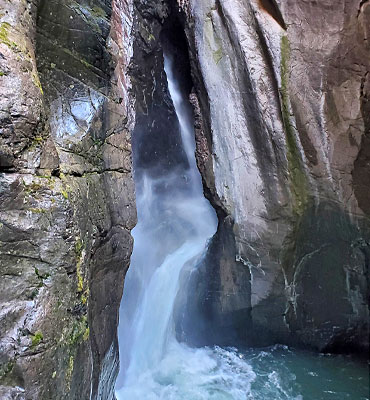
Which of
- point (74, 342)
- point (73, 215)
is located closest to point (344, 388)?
point (74, 342)

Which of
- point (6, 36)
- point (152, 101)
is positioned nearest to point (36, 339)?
point (6, 36)

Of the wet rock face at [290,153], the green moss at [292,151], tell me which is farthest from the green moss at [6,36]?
the green moss at [292,151]

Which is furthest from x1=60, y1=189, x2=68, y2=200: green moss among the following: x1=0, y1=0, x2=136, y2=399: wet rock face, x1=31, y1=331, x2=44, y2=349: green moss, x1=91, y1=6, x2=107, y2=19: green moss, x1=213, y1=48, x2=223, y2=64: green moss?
x1=213, y1=48, x2=223, y2=64: green moss

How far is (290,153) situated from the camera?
5.08m

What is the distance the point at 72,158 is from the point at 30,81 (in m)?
0.81

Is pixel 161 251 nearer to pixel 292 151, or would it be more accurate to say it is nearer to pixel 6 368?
pixel 292 151

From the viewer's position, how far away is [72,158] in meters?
3.13

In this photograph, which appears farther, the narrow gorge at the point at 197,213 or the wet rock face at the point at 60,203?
the narrow gorge at the point at 197,213

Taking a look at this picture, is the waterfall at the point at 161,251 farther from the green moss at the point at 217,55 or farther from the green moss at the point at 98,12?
the green moss at the point at 98,12

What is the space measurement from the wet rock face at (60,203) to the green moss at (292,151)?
2.43 metres

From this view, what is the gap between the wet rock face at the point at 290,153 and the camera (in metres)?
4.90

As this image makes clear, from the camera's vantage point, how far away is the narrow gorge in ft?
8.08

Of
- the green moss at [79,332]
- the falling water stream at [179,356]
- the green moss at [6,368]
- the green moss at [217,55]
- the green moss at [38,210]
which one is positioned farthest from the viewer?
the green moss at [217,55]

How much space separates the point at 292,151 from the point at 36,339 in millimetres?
4146
